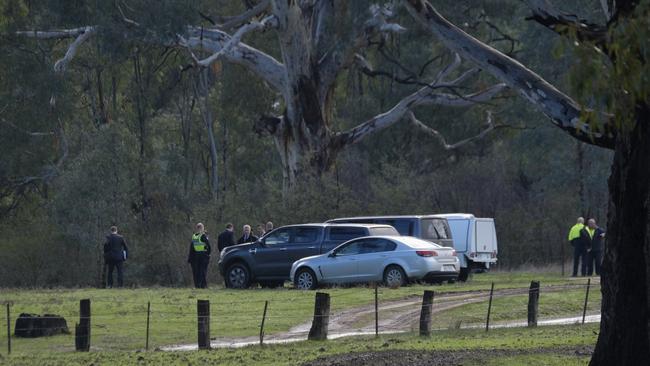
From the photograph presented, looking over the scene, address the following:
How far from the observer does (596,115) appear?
12.4 meters

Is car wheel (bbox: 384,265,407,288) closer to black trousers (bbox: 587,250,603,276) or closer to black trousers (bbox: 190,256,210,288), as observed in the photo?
black trousers (bbox: 190,256,210,288)

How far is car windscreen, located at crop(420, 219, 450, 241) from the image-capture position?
112 feet

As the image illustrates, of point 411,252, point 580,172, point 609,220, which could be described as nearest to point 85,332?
point 609,220

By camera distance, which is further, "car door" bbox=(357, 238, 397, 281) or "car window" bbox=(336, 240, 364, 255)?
"car window" bbox=(336, 240, 364, 255)

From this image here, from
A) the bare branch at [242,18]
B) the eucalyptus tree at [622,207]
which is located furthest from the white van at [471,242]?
the eucalyptus tree at [622,207]

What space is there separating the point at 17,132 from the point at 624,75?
4176cm

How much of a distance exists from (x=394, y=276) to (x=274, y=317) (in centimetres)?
682

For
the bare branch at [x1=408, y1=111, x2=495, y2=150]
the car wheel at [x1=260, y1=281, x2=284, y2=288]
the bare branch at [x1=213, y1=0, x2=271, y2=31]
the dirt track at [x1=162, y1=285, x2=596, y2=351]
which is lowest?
the dirt track at [x1=162, y1=285, x2=596, y2=351]

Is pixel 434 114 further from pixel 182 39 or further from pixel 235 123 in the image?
pixel 182 39

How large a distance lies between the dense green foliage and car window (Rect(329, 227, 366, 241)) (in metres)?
10.5

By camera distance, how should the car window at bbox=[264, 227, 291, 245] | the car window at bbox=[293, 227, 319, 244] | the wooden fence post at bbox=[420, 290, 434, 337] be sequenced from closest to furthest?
the wooden fence post at bbox=[420, 290, 434, 337] → the car window at bbox=[264, 227, 291, 245] → the car window at bbox=[293, 227, 319, 244]

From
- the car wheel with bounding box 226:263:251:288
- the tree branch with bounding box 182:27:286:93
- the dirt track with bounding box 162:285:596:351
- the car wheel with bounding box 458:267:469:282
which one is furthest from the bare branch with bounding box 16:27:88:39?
the dirt track with bounding box 162:285:596:351

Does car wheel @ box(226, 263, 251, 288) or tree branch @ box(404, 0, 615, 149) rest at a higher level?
tree branch @ box(404, 0, 615, 149)

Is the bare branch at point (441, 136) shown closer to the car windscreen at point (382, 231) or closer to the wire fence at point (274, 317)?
the car windscreen at point (382, 231)
